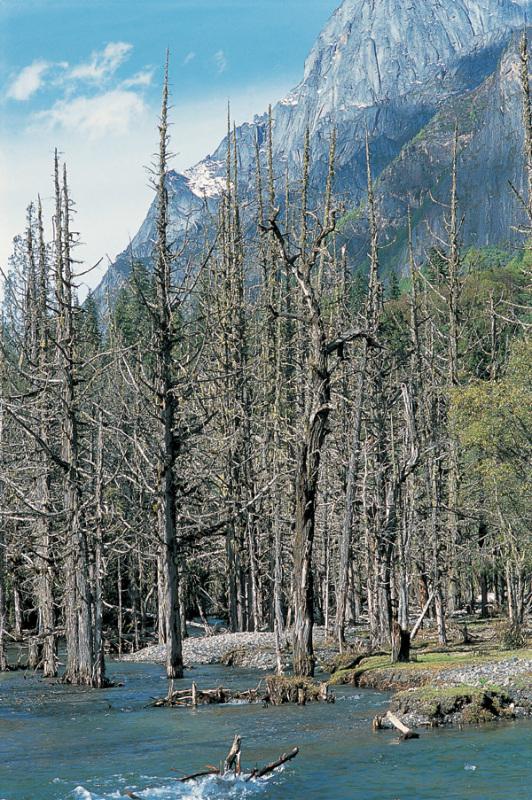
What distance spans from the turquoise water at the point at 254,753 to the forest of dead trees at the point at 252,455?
374cm

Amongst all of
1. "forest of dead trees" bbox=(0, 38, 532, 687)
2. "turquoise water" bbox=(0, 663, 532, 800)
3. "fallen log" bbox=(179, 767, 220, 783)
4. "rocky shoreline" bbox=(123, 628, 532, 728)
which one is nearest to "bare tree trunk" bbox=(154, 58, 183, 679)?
"forest of dead trees" bbox=(0, 38, 532, 687)

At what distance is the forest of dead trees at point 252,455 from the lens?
26.5 m

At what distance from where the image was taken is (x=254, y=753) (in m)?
16.5

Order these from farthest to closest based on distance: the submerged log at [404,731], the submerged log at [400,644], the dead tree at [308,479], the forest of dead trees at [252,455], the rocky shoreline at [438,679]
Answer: the forest of dead trees at [252,455], the submerged log at [400,644], the dead tree at [308,479], the rocky shoreline at [438,679], the submerged log at [404,731]

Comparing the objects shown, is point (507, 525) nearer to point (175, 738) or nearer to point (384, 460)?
point (384, 460)

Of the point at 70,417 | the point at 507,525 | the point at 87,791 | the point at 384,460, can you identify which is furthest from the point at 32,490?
the point at 87,791

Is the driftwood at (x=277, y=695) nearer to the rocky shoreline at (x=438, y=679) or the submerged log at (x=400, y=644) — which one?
the rocky shoreline at (x=438, y=679)

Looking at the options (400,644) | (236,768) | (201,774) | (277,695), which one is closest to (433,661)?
(400,644)

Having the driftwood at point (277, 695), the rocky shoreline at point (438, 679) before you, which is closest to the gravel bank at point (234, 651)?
the rocky shoreline at point (438, 679)

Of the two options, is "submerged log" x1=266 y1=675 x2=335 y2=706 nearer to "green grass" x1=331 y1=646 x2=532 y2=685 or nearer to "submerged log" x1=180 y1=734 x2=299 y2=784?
"green grass" x1=331 y1=646 x2=532 y2=685

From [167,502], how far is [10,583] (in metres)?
25.5

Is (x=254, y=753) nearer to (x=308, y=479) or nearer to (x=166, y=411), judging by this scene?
(x=308, y=479)

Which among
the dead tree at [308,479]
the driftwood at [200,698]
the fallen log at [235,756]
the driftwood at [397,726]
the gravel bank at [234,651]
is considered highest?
the dead tree at [308,479]

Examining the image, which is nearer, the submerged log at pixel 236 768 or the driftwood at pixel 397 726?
the submerged log at pixel 236 768
